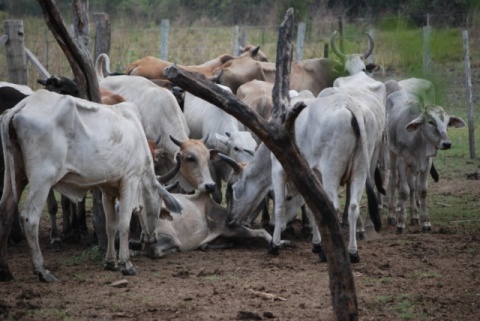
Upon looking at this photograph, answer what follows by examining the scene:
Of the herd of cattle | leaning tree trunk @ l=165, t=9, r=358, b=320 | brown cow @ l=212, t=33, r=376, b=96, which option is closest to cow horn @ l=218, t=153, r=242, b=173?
the herd of cattle

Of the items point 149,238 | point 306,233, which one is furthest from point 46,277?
point 306,233

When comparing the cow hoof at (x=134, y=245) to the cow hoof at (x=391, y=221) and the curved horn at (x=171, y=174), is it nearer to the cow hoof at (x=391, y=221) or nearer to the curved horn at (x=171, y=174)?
the curved horn at (x=171, y=174)

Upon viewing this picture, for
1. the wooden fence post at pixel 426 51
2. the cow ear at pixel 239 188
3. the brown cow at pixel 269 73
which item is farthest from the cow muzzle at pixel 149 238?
the brown cow at pixel 269 73

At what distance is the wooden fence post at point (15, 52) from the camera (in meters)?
12.4

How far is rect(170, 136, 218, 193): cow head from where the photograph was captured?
9609mm

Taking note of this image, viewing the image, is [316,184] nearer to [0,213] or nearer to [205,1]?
[0,213]

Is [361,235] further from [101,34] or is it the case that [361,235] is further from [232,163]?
[101,34]

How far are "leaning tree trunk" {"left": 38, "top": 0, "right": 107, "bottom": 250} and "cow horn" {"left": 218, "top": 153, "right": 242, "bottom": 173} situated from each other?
159cm

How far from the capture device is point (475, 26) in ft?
8.69

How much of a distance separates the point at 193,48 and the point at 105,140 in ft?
47.8

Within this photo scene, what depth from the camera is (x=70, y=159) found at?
279 inches

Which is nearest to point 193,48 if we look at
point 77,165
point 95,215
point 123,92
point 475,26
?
point 123,92

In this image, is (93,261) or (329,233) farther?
(93,261)

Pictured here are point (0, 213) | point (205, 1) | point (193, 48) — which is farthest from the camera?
point (205, 1)
